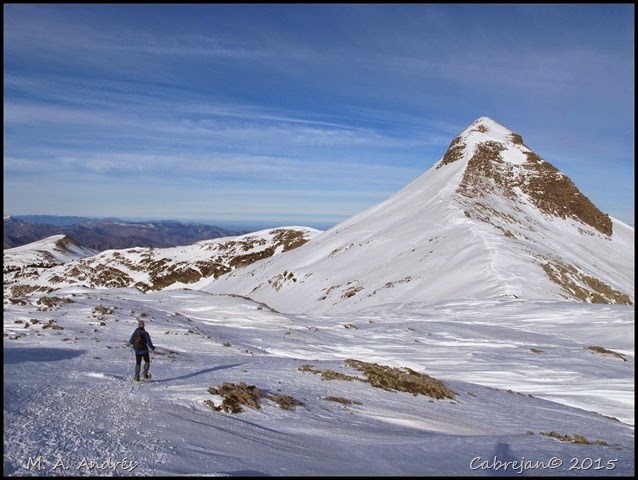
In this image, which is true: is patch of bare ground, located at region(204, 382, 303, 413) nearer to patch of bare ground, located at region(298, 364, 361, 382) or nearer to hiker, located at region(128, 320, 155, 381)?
hiker, located at region(128, 320, 155, 381)

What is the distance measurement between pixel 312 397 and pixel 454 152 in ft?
337

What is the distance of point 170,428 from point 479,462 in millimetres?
5582

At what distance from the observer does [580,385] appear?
17391mm

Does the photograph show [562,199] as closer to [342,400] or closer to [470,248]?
[470,248]

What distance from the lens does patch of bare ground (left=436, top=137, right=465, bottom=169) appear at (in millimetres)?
104356

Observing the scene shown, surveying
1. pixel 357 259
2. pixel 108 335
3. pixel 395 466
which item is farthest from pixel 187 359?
pixel 357 259

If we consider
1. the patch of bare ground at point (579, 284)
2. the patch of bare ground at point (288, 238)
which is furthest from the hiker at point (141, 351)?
the patch of bare ground at point (288, 238)

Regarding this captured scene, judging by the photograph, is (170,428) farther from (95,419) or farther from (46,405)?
(46,405)

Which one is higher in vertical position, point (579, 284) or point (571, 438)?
point (579, 284)

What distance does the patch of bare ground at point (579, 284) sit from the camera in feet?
135

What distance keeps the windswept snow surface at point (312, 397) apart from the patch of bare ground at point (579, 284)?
12337 millimetres

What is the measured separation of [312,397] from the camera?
12750 millimetres

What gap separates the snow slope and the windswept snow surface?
40.2 feet

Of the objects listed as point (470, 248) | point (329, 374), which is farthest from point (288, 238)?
point (329, 374)
